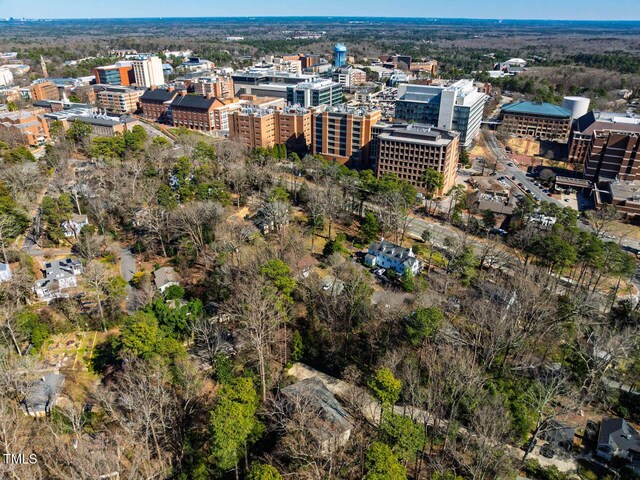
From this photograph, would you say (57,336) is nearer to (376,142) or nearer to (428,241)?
(428,241)

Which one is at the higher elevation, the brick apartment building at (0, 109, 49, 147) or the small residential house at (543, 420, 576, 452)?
the brick apartment building at (0, 109, 49, 147)

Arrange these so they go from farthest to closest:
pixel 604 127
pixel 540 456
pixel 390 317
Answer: pixel 604 127, pixel 390 317, pixel 540 456

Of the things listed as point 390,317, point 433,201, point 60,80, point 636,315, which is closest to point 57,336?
point 390,317

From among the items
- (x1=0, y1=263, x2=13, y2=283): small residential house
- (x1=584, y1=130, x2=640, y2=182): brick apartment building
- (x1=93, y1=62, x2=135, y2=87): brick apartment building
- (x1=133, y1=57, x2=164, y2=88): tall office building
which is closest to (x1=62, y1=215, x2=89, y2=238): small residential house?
(x1=0, y1=263, x2=13, y2=283): small residential house

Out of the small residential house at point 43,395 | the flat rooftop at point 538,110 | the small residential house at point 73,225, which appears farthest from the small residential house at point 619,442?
the flat rooftop at point 538,110

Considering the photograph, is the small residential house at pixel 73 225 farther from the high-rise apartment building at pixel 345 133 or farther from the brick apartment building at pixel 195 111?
the brick apartment building at pixel 195 111

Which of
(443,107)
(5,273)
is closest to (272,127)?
(443,107)

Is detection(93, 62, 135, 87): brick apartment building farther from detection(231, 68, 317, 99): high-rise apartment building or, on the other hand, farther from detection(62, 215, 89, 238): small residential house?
detection(62, 215, 89, 238): small residential house
